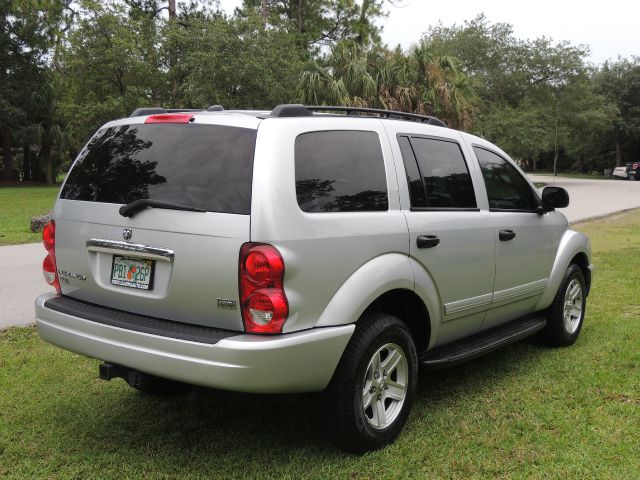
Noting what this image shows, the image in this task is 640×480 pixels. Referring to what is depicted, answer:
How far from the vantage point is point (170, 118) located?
11.6 ft

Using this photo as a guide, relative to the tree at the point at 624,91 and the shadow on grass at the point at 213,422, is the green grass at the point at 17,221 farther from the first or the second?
the tree at the point at 624,91

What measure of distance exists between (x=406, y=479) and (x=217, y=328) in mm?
1207

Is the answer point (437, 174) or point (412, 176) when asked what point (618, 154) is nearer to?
point (437, 174)

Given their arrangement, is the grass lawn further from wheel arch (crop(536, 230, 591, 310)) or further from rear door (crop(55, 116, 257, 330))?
rear door (crop(55, 116, 257, 330))

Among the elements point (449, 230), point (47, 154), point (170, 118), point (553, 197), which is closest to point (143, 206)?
point (170, 118)

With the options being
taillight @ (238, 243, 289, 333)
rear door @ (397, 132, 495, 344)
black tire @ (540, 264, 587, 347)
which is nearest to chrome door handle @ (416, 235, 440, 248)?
rear door @ (397, 132, 495, 344)

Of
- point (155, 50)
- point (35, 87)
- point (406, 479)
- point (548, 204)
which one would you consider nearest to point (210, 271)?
point (406, 479)

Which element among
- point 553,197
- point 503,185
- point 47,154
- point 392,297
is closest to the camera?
point 392,297

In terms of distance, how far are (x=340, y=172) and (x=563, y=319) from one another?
2877 mm

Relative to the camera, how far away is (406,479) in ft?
10.6

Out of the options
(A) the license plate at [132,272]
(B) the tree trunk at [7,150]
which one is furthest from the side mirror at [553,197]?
(B) the tree trunk at [7,150]

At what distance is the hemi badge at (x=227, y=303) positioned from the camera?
3.07 metres

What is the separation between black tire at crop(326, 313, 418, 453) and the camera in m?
3.33

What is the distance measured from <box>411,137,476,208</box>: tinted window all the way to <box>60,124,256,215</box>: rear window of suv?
1298mm
